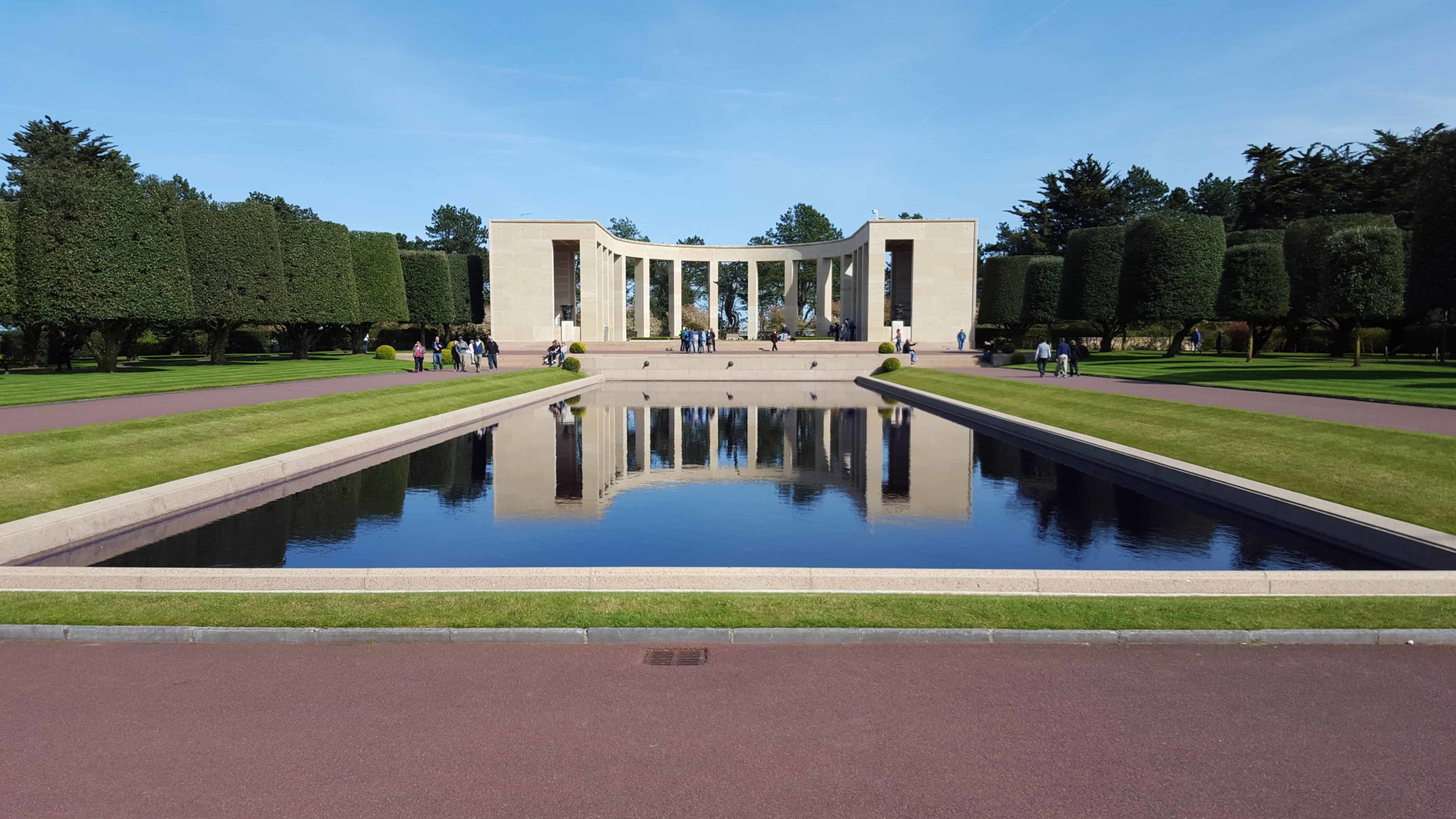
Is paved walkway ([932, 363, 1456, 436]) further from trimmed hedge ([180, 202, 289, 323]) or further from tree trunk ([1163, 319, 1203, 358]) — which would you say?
trimmed hedge ([180, 202, 289, 323])

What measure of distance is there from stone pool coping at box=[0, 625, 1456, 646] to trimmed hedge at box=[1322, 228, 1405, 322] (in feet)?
132

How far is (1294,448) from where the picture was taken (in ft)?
46.9

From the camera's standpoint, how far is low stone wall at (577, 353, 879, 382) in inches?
1716

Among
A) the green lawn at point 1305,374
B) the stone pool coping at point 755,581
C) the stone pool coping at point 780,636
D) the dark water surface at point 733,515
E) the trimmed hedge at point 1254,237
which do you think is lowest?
the dark water surface at point 733,515

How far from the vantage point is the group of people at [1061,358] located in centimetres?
3574

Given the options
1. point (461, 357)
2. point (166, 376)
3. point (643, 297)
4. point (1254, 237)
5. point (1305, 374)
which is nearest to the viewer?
point (1305, 374)

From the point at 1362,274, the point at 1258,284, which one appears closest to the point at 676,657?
the point at 1362,274

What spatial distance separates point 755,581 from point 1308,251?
165 ft

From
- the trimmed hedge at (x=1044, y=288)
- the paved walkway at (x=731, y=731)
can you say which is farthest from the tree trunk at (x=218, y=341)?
the trimmed hedge at (x=1044, y=288)

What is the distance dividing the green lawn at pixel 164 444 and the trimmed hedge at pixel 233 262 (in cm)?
2266

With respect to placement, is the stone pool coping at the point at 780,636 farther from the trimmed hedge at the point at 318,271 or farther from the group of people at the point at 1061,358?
the trimmed hedge at the point at 318,271

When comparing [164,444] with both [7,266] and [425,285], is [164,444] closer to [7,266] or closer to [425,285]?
[7,266]

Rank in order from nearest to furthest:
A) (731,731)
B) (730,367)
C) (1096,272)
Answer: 1. (731,731)
2. (730,367)
3. (1096,272)

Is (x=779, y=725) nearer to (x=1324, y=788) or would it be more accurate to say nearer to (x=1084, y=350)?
(x=1324, y=788)
